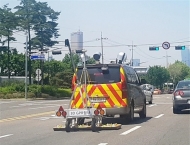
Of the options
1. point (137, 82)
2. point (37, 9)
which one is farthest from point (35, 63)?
point (137, 82)

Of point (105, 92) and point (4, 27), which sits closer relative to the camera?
point (105, 92)

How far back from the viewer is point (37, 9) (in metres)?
57.9

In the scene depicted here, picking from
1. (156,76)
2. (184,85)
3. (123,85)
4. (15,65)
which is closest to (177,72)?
(156,76)

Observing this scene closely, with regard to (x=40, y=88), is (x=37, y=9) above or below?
above

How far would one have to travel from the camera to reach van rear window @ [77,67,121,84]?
14.5 meters

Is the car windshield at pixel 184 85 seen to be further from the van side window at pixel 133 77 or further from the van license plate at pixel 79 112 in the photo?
the van license plate at pixel 79 112

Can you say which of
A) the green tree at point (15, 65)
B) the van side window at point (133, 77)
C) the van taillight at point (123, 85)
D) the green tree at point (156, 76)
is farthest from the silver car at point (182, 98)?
the green tree at point (156, 76)

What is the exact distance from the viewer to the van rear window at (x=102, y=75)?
47.4 ft

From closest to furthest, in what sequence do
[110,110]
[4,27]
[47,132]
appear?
[47,132] → [110,110] → [4,27]

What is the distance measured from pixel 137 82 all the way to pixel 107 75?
2737mm

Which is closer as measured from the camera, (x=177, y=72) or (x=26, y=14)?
(x=26, y=14)

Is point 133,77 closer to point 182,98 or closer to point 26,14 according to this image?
point 182,98

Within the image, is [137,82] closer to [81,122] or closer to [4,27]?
[81,122]

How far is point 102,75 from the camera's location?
14594 millimetres
